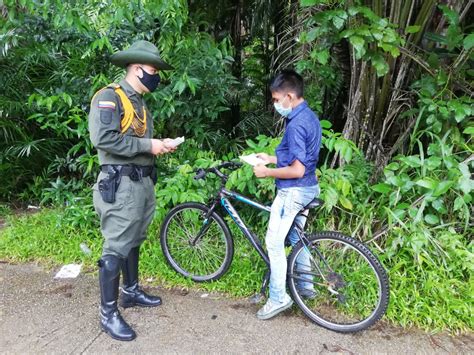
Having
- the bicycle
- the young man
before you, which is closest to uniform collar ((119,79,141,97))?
the bicycle

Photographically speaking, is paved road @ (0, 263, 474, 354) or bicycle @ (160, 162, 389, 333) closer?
paved road @ (0, 263, 474, 354)

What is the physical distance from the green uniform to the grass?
923mm

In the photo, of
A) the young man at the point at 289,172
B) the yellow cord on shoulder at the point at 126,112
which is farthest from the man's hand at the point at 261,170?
the yellow cord on shoulder at the point at 126,112

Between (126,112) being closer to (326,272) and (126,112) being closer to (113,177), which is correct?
(113,177)

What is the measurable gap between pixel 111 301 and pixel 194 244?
89 cm

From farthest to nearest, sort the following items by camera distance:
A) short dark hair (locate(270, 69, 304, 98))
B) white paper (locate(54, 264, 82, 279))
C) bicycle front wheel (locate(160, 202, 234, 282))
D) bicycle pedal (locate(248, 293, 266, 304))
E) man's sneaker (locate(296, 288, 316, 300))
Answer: white paper (locate(54, 264, 82, 279)) < bicycle front wheel (locate(160, 202, 234, 282)) < bicycle pedal (locate(248, 293, 266, 304)) < man's sneaker (locate(296, 288, 316, 300)) < short dark hair (locate(270, 69, 304, 98))

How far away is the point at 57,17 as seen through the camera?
10.2 feet

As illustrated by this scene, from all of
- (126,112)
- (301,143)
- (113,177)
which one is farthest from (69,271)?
(301,143)

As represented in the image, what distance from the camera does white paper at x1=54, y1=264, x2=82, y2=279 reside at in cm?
362

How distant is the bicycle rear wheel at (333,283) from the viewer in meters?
2.90

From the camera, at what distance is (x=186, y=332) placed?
2.87m

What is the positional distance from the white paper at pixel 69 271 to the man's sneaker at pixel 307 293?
1.99 meters

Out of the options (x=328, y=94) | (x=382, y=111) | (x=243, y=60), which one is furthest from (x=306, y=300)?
(x=243, y=60)

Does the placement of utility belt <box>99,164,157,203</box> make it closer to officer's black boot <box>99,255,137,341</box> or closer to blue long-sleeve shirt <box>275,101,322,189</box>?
officer's black boot <box>99,255,137,341</box>
